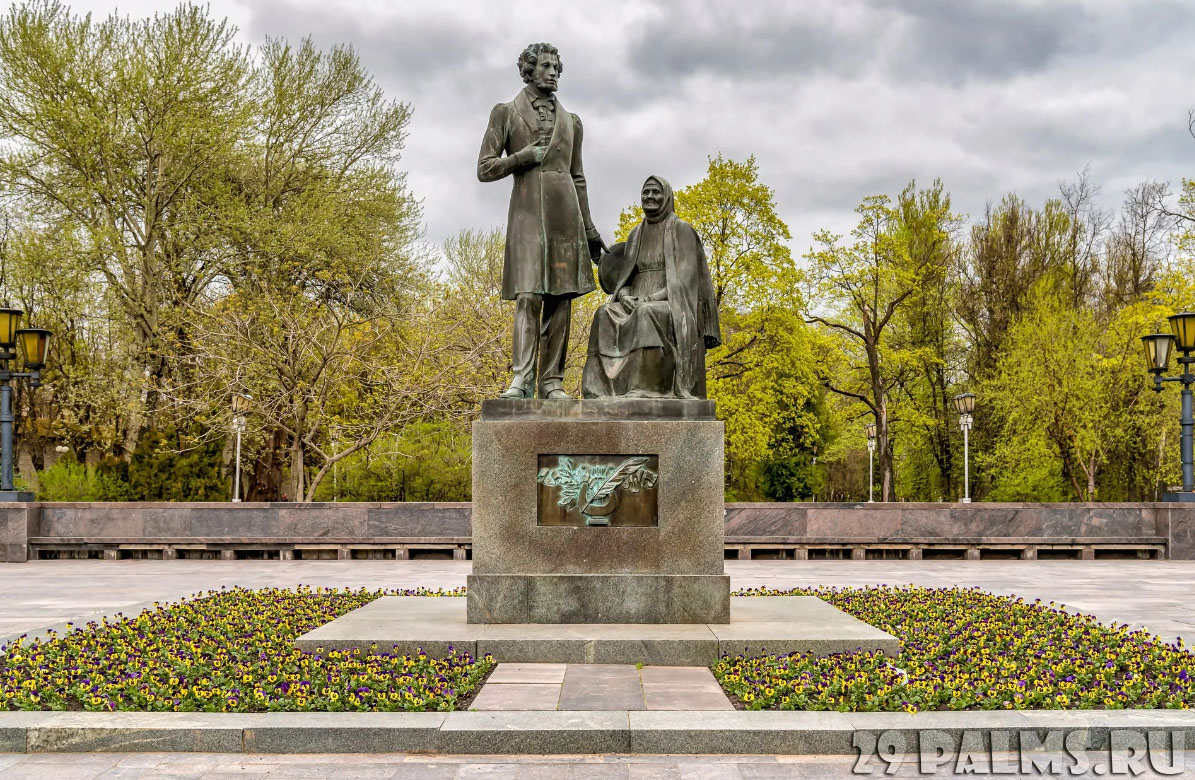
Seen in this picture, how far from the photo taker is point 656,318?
28.6 feet

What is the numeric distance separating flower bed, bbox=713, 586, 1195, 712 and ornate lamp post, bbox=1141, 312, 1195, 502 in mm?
10429

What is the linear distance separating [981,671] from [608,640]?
99.2 inches

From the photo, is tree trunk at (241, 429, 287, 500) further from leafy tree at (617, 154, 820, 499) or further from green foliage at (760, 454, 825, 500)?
green foliage at (760, 454, 825, 500)

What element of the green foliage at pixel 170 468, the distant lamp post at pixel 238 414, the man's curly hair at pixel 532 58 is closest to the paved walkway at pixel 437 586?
the man's curly hair at pixel 532 58

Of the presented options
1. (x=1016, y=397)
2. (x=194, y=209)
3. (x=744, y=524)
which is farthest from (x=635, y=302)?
(x=1016, y=397)

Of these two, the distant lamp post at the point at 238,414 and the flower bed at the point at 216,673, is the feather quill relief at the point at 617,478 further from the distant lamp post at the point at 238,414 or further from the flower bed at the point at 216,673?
the distant lamp post at the point at 238,414

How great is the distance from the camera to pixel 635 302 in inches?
349

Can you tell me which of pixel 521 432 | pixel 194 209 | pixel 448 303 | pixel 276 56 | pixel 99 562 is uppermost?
pixel 276 56

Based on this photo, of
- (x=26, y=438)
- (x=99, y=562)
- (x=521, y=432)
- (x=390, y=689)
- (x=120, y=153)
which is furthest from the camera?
(x=26, y=438)

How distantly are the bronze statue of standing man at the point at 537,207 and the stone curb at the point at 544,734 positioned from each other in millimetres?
3633

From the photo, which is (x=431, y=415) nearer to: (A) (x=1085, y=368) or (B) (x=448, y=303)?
(B) (x=448, y=303)

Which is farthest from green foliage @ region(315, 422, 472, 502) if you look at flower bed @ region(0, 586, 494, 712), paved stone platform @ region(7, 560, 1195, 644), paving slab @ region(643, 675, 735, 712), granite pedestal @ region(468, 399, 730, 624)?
paving slab @ region(643, 675, 735, 712)

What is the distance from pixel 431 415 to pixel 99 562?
34.1 feet

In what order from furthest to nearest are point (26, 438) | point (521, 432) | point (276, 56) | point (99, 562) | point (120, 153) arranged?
point (26, 438)
point (276, 56)
point (120, 153)
point (99, 562)
point (521, 432)
